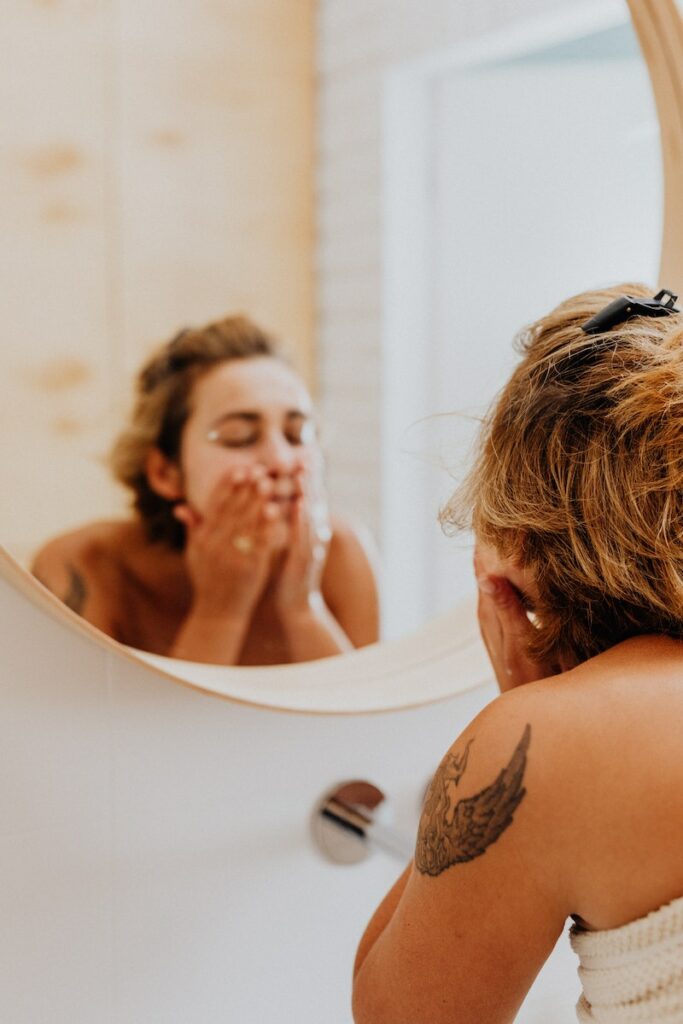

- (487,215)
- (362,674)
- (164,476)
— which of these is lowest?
(362,674)

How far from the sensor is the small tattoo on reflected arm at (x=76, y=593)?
0.69 meters

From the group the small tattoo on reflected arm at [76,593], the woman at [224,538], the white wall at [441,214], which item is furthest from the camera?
the white wall at [441,214]

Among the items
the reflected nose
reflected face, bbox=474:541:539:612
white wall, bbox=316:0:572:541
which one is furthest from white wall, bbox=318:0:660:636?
reflected face, bbox=474:541:539:612

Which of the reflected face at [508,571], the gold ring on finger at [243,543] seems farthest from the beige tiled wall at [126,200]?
the reflected face at [508,571]

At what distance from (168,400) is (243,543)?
206mm

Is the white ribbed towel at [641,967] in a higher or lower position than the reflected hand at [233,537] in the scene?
lower

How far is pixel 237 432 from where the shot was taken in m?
0.90

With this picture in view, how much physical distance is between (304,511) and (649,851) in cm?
57

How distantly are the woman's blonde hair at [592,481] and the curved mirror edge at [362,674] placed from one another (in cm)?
19

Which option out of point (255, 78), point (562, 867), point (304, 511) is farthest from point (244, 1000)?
point (255, 78)

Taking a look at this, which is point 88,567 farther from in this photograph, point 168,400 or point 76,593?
point 168,400

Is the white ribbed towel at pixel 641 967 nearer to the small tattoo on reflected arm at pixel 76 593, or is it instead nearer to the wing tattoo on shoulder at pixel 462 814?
the wing tattoo on shoulder at pixel 462 814

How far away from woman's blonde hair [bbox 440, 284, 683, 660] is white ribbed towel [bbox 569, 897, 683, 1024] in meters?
0.14

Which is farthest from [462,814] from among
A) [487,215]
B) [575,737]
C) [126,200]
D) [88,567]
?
[487,215]
